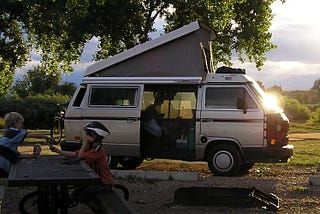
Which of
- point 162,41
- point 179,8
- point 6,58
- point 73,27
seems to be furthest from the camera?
point 6,58

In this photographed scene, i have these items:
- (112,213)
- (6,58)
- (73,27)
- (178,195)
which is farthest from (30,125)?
(112,213)

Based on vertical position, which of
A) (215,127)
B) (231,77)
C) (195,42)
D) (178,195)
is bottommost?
(178,195)

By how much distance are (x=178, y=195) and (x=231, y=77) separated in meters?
4.17

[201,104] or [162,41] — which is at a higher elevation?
[162,41]

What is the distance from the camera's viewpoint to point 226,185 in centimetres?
1093

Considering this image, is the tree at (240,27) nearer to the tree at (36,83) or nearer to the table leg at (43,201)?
the table leg at (43,201)

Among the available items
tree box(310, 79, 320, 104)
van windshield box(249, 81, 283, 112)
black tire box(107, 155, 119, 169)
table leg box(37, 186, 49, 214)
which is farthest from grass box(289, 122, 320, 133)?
tree box(310, 79, 320, 104)

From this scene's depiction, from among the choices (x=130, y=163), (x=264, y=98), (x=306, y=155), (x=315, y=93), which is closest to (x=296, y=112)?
(x=306, y=155)

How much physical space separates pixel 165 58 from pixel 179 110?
1.22 meters

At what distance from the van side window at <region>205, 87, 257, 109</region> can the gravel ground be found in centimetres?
147

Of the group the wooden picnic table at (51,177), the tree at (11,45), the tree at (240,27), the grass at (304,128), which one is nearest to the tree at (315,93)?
the grass at (304,128)

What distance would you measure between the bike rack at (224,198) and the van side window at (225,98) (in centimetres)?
344

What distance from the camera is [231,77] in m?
12.4

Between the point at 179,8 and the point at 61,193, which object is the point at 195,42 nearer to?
the point at 61,193
